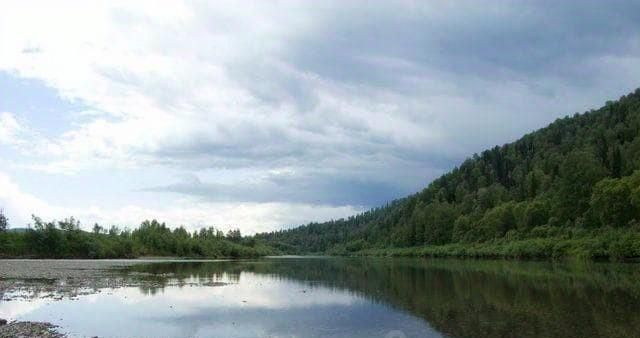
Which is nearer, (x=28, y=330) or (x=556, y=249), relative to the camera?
(x=28, y=330)

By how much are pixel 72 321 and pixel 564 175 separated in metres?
130

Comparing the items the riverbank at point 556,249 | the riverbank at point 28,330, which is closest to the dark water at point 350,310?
the riverbank at point 28,330

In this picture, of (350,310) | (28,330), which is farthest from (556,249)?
(28,330)

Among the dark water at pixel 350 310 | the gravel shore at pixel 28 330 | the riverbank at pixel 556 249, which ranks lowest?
the dark water at pixel 350 310

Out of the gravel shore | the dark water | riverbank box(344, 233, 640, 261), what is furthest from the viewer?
riverbank box(344, 233, 640, 261)

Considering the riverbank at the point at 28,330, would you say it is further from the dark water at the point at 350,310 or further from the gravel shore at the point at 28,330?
the dark water at the point at 350,310

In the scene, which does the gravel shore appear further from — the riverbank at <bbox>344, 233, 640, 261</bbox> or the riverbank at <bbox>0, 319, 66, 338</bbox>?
the riverbank at <bbox>344, 233, 640, 261</bbox>

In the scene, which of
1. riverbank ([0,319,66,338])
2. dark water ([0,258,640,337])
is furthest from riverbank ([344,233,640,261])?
riverbank ([0,319,66,338])

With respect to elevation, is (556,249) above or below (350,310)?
above

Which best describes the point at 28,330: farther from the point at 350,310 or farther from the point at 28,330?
the point at 350,310

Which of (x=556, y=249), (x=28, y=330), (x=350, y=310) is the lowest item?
(x=350, y=310)

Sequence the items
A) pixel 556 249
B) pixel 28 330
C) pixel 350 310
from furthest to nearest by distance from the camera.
Answer: pixel 556 249 < pixel 350 310 < pixel 28 330

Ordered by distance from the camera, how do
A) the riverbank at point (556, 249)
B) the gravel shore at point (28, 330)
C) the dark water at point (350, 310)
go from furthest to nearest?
the riverbank at point (556, 249) → the dark water at point (350, 310) → the gravel shore at point (28, 330)

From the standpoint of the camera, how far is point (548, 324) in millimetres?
29625
